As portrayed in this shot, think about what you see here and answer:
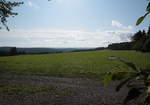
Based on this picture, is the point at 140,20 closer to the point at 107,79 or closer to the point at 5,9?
the point at 107,79

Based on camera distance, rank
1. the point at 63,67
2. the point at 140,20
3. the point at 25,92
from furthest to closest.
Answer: the point at 63,67, the point at 25,92, the point at 140,20

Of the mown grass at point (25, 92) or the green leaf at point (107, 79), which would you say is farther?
the mown grass at point (25, 92)

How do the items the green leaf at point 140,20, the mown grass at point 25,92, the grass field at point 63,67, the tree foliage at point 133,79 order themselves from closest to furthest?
1. the tree foliage at point 133,79
2. the green leaf at point 140,20
3. the mown grass at point 25,92
4. the grass field at point 63,67

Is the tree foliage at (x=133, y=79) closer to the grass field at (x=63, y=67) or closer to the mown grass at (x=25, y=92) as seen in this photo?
the grass field at (x=63, y=67)

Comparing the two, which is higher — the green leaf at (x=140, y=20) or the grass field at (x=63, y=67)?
the green leaf at (x=140, y=20)

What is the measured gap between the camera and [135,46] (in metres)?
0.99

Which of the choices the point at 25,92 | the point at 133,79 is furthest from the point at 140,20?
the point at 25,92

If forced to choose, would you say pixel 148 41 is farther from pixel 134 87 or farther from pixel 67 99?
pixel 67 99

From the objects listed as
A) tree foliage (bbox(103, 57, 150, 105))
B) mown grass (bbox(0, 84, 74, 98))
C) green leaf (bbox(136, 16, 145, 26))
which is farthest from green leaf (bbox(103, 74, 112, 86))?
mown grass (bbox(0, 84, 74, 98))

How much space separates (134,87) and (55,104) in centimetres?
701

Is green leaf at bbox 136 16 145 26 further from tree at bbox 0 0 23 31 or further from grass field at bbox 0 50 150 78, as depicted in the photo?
tree at bbox 0 0 23 31

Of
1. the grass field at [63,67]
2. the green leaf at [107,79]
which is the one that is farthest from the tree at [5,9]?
the green leaf at [107,79]

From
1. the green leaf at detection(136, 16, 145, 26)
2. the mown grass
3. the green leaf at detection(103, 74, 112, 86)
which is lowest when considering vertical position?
the mown grass

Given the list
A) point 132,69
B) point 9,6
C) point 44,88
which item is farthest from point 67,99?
point 9,6
